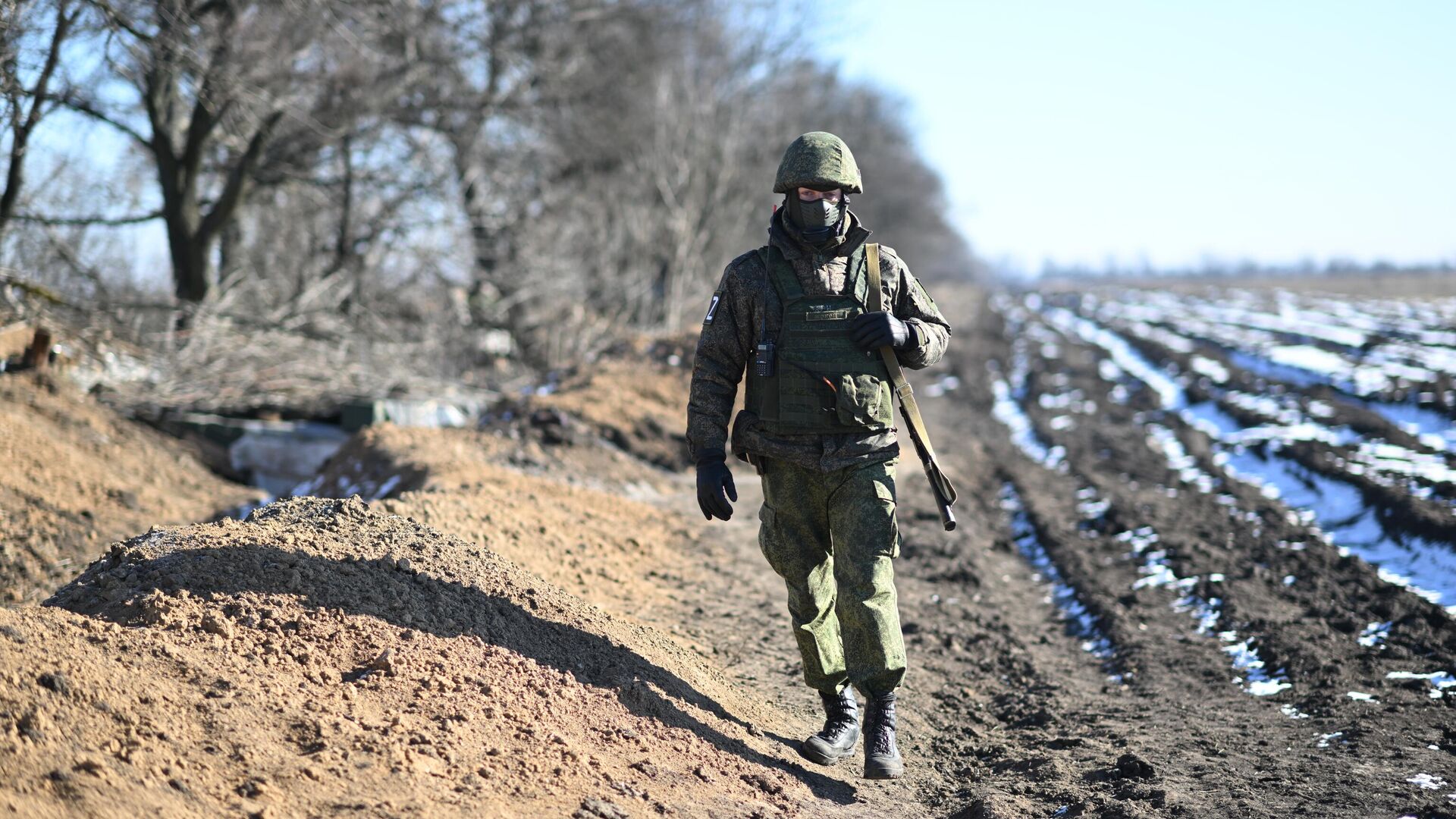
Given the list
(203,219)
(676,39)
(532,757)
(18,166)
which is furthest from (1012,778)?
(676,39)

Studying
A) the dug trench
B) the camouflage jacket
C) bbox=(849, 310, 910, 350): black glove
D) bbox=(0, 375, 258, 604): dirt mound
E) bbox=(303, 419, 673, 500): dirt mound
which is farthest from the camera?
bbox=(303, 419, 673, 500): dirt mound

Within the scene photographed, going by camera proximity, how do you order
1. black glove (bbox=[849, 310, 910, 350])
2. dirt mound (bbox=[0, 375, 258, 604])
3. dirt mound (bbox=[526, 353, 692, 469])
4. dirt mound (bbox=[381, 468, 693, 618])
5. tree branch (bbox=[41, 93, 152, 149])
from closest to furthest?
black glove (bbox=[849, 310, 910, 350]) < dirt mound (bbox=[381, 468, 693, 618]) < dirt mound (bbox=[0, 375, 258, 604]) < tree branch (bbox=[41, 93, 152, 149]) < dirt mound (bbox=[526, 353, 692, 469])

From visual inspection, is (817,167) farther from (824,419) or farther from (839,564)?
(839,564)

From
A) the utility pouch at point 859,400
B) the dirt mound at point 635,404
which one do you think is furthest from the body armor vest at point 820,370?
the dirt mound at point 635,404

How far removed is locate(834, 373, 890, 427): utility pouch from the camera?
408 centimetres

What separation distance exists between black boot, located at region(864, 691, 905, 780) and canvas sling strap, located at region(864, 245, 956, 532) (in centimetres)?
67

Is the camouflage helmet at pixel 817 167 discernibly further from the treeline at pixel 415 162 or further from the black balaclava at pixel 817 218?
the treeline at pixel 415 162

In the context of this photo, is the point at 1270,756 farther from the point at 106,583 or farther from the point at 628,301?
the point at 628,301

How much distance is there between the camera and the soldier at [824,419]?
410 centimetres

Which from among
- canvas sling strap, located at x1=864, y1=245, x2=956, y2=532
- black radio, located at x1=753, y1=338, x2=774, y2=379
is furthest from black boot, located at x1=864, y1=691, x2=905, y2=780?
black radio, located at x1=753, y1=338, x2=774, y2=379

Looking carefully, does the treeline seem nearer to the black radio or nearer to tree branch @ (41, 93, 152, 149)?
tree branch @ (41, 93, 152, 149)

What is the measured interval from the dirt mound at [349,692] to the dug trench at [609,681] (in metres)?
0.01

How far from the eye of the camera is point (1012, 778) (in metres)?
4.44

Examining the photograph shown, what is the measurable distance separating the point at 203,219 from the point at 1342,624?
1144 centimetres
